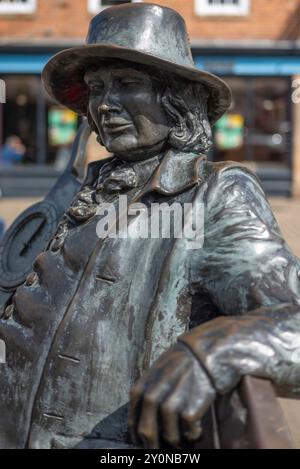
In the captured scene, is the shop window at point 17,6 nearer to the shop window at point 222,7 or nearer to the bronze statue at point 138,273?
the shop window at point 222,7

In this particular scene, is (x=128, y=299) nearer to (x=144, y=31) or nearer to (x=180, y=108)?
(x=180, y=108)

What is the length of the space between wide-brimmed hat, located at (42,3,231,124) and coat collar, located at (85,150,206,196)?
8.6 inches

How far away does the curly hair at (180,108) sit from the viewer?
2.13m

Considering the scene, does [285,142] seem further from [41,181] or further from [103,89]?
[103,89]

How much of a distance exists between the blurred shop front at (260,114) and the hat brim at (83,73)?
14383mm

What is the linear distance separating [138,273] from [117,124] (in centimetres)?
43

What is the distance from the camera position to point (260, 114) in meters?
17.0

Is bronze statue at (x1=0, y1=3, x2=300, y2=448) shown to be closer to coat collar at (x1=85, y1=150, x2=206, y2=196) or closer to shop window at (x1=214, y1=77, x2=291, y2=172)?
coat collar at (x1=85, y1=150, x2=206, y2=196)

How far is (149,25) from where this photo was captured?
209 cm

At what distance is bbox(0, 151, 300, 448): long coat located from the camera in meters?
1.87

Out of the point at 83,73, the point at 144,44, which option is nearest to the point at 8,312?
the point at 83,73

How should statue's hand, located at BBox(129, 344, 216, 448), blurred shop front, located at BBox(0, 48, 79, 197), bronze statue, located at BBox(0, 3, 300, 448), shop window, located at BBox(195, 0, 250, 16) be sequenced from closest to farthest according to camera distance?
statue's hand, located at BBox(129, 344, 216, 448) → bronze statue, located at BBox(0, 3, 300, 448) → shop window, located at BBox(195, 0, 250, 16) → blurred shop front, located at BBox(0, 48, 79, 197)

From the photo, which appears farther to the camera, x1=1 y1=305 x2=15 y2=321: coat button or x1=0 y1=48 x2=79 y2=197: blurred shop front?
x1=0 y1=48 x2=79 y2=197: blurred shop front

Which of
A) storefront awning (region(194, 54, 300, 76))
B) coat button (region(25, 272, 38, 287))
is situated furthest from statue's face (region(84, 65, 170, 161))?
storefront awning (region(194, 54, 300, 76))
